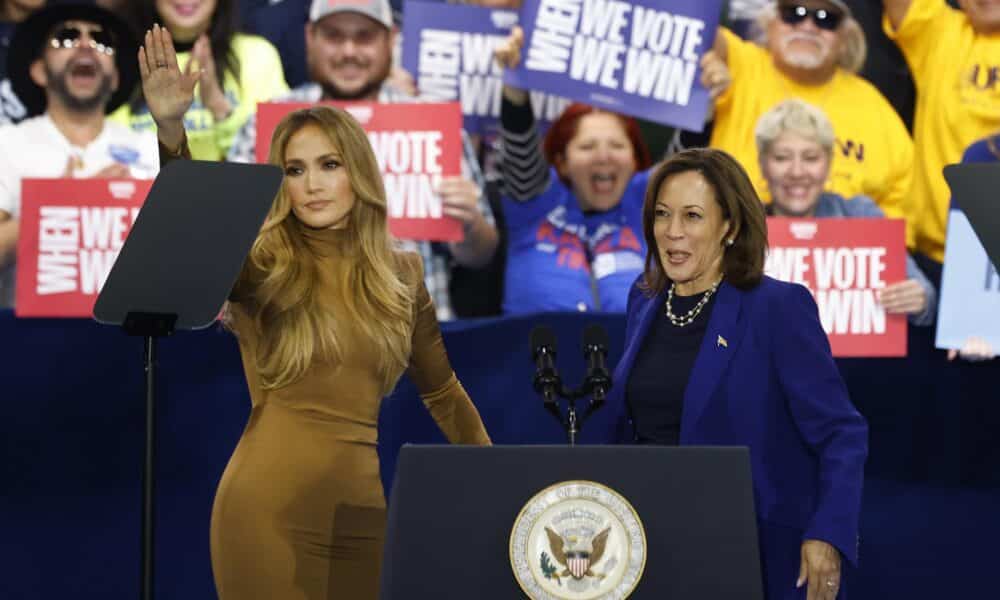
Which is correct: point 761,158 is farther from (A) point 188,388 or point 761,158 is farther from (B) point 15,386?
(B) point 15,386

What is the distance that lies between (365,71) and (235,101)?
47 centimetres

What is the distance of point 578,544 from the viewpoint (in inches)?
86.2

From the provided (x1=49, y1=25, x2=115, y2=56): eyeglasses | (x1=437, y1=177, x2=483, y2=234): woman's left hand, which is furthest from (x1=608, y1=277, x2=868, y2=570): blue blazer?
(x1=49, y1=25, x2=115, y2=56): eyeglasses

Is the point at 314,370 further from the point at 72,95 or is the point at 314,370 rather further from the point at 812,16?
the point at 812,16

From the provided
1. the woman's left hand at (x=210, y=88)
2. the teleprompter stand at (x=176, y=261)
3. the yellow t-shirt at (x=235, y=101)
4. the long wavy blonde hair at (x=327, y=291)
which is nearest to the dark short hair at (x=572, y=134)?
the yellow t-shirt at (x=235, y=101)

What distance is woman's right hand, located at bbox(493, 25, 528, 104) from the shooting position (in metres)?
4.90

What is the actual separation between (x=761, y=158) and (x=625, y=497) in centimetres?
294

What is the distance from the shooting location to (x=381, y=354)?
288 centimetres

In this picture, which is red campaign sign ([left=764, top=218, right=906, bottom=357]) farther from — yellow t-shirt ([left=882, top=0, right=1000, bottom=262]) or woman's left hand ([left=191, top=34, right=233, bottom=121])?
woman's left hand ([left=191, top=34, right=233, bottom=121])

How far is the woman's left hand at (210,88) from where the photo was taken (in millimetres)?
5066

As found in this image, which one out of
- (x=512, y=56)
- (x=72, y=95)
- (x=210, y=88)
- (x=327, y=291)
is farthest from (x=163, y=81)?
(x=72, y=95)

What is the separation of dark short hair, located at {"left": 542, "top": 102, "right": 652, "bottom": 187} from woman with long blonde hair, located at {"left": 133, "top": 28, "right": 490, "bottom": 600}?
7.44ft

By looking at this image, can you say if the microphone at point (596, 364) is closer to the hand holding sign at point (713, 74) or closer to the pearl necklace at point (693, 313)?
the pearl necklace at point (693, 313)

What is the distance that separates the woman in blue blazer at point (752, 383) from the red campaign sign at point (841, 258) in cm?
186
